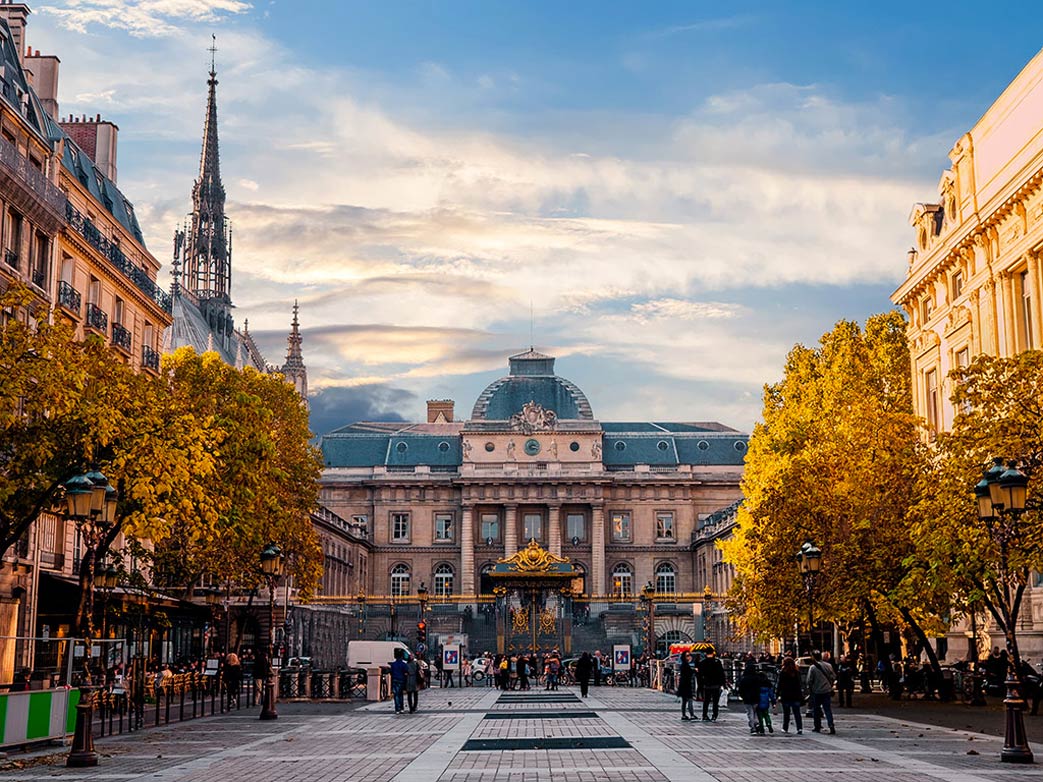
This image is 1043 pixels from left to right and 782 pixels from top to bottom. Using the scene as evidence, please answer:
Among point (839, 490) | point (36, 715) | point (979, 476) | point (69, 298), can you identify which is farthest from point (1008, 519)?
point (69, 298)

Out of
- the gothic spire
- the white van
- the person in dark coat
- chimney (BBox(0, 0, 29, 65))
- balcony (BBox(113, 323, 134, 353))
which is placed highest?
the gothic spire

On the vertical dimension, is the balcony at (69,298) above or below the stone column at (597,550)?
above

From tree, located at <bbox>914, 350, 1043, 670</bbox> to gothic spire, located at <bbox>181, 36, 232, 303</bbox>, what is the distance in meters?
86.2

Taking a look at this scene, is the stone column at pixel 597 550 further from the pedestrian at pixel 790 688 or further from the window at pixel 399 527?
the pedestrian at pixel 790 688

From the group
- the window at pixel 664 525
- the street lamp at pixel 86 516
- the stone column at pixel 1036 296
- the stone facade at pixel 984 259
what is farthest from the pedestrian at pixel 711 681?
the window at pixel 664 525

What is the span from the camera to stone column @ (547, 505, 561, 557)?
367 feet

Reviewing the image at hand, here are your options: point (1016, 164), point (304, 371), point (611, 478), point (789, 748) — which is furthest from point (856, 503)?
point (304, 371)

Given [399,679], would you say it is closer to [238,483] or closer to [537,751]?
[238,483]

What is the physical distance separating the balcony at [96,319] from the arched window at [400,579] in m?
70.3

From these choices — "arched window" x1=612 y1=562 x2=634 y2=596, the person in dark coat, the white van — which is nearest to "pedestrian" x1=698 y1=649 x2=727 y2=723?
the person in dark coat

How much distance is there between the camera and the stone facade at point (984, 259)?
Result: 3778cm

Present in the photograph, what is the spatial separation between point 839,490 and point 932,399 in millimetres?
9678

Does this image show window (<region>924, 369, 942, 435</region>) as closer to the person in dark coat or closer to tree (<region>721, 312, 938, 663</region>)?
tree (<region>721, 312, 938, 663</region>)

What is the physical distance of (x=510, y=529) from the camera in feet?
368
